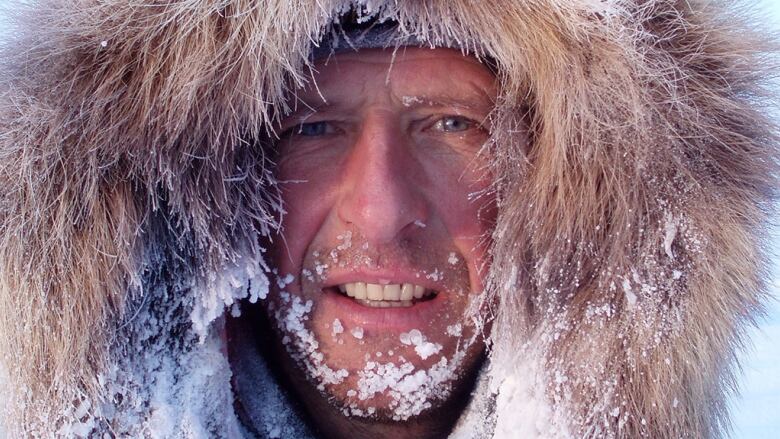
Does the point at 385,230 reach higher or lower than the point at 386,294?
higher

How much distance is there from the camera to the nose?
1.16 m

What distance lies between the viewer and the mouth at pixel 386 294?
48.4 inches

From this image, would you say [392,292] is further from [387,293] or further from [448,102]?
[448,102]

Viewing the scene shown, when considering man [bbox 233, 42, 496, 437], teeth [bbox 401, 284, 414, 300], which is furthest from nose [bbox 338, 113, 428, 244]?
teeth [bbox 401, 284, 414, 300]

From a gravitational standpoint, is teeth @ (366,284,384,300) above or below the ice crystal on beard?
above

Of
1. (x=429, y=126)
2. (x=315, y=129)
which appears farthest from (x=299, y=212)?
(x=429, y=126)

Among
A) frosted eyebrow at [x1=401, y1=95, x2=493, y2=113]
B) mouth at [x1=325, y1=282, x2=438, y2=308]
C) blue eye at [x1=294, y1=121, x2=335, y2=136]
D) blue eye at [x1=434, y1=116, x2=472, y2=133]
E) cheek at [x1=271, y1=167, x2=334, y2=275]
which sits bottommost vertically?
mouth at [x1=325, y1=282, x2=438, y2=308]

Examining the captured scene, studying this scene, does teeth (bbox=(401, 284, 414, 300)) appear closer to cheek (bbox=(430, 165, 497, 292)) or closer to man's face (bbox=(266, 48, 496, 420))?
man's face (bbox=(266, 48, 496, 420))

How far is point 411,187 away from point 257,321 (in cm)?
40

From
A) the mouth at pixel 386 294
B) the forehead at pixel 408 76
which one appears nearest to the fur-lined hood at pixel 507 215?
the forehead at pixel 408 76

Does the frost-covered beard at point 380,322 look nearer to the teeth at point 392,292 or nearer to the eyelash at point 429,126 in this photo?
the teeth at point 392,292

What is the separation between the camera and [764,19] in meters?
1.17

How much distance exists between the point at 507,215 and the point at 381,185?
0.21m

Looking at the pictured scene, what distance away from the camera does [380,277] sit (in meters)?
1.19
